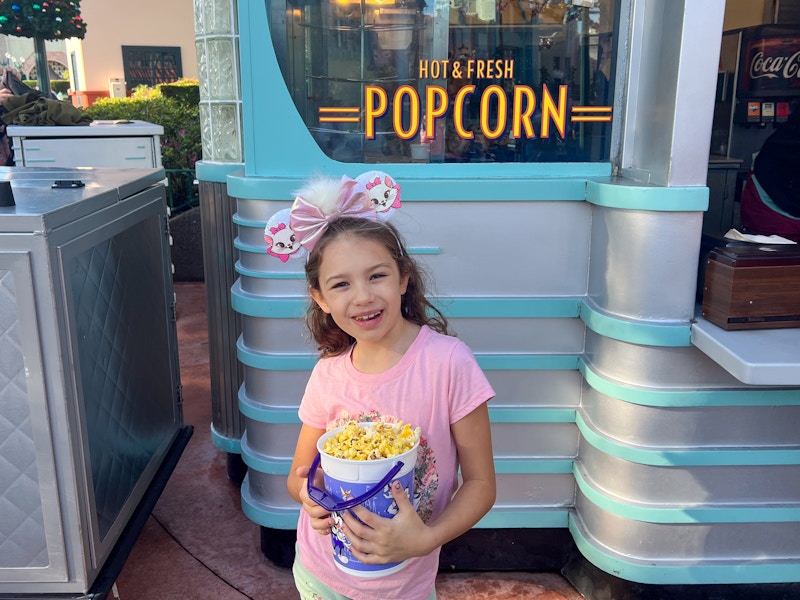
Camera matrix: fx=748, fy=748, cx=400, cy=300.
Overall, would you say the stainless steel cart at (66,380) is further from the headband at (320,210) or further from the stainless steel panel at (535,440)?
the stainless steel panel at (535,440)

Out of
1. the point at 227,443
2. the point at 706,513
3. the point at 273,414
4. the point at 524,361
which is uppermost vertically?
the point at 524,361

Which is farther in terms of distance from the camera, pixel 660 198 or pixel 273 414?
pixel 273 414

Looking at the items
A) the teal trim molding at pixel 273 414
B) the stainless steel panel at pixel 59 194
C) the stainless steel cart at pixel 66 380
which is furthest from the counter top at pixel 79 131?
the teal trim molding at pixel 273 414

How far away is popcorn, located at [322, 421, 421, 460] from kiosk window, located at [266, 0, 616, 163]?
132cm

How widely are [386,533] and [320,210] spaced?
704 millimetres

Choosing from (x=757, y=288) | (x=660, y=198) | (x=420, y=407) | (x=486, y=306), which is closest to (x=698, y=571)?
(x=757, y=288)

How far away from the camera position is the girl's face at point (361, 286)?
1.59 m

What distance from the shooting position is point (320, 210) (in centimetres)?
166

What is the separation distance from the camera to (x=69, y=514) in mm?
2209

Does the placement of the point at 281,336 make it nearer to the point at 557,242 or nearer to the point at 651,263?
Answer: the point at 557,242

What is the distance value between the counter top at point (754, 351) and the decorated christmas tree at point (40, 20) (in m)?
9.24

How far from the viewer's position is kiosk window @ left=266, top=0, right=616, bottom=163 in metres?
2.46

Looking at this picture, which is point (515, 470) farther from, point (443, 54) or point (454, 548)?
point (443, 54)

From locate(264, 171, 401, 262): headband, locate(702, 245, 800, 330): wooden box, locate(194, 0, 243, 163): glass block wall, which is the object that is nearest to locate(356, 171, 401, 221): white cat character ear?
locate(264, 171, 401, 262): headband
